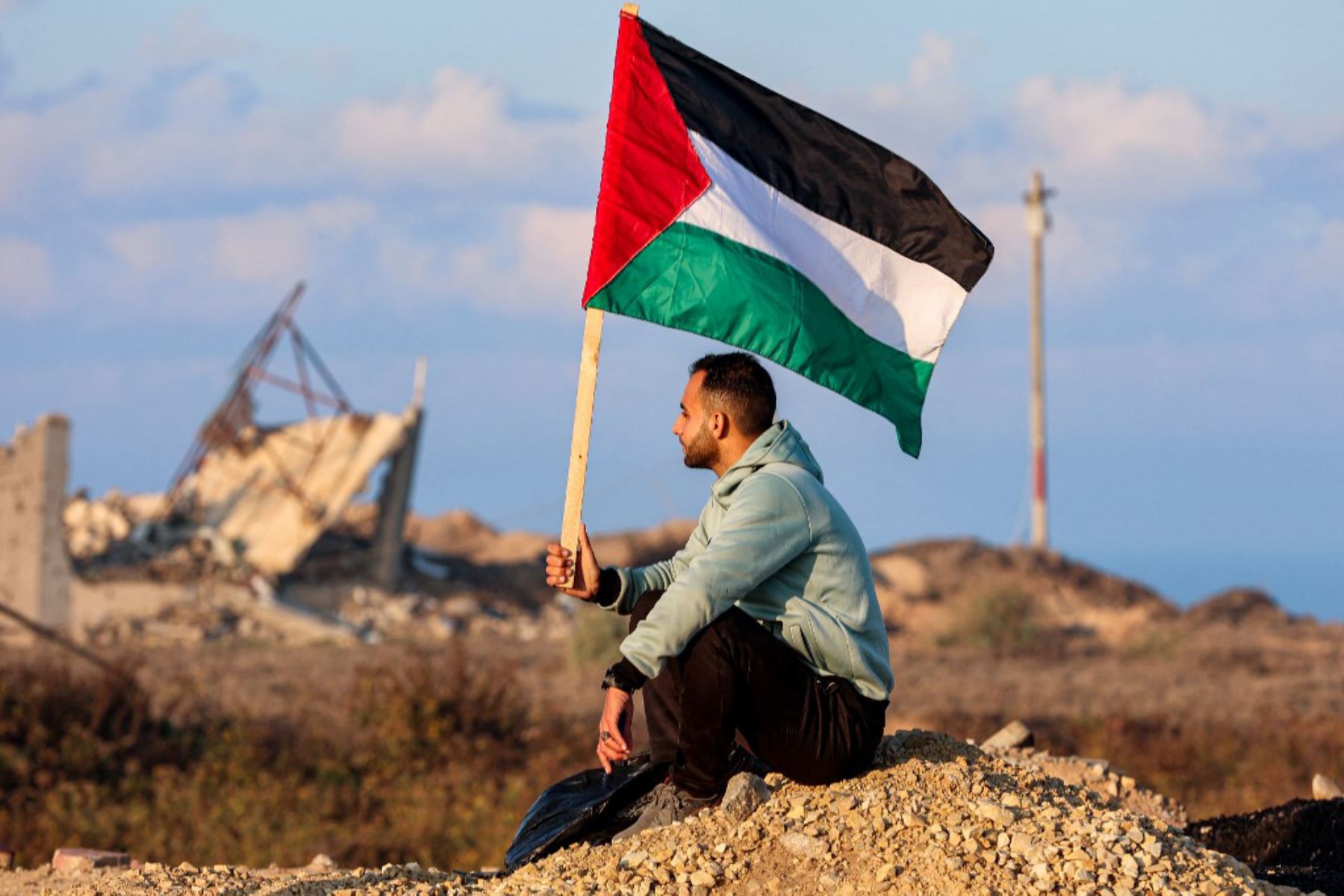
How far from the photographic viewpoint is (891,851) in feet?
16.9

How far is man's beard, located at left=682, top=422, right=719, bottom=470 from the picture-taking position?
18.9ft

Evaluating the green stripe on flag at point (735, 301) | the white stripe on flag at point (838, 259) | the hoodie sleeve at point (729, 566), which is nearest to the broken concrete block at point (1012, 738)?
the white stripe on flag at point (838, 259)

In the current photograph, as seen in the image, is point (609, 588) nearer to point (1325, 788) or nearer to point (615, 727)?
point (615, 727)

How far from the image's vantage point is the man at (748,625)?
17.3 ft

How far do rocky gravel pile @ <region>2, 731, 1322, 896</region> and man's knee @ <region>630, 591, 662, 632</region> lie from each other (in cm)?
70

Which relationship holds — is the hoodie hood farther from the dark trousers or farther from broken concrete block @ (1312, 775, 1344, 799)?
broken concrete block @ (1312, 775, 1344, 799)

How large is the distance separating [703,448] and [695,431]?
0.06 metres

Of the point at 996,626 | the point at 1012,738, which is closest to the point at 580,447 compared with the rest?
the point at 1012,738

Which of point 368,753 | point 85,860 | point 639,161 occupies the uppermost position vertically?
point 639,161

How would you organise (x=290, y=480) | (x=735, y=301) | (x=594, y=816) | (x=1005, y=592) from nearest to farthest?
(x=594, y=816) < (x=735, y=301) < (x=1005, y=592) < (x=290, y=480)

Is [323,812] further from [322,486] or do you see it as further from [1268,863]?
[322,486]

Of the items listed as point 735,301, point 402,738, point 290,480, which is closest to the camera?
point 735,301

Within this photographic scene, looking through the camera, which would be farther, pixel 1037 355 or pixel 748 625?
pixel 1037 355

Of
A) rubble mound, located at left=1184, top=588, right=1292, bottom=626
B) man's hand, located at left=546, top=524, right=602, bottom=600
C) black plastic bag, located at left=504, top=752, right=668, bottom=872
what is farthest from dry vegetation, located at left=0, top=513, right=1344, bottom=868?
rubble mound, located at left=1184, top=588, right=1292, bottom=626
